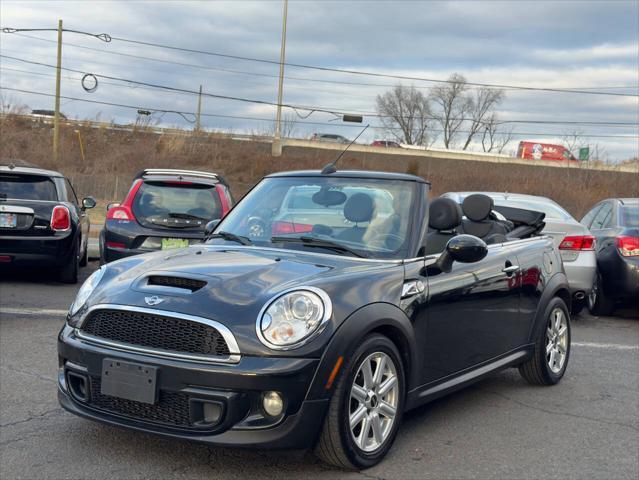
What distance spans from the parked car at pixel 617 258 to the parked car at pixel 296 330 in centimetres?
472

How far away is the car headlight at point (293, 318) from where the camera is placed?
12.7 feet

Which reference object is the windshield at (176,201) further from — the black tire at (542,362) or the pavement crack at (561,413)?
the pavement crack at (561,413)

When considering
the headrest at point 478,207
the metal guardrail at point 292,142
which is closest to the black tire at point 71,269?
the headrest at point 478,207

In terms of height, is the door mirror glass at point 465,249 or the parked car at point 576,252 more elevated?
the door mirror glass at point 465,249

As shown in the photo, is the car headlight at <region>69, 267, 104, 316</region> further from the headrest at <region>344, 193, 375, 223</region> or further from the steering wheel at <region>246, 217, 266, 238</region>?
the headrest at <region>344, 193, 375, 223</region>

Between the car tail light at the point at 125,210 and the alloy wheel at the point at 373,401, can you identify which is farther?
the car tail light at the point at 125,210

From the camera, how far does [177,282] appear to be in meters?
4.21

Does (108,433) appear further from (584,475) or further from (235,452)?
(584,475)

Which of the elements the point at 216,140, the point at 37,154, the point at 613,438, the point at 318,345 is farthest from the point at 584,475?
the point at 216,140

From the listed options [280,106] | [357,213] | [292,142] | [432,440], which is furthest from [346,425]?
[292,142]

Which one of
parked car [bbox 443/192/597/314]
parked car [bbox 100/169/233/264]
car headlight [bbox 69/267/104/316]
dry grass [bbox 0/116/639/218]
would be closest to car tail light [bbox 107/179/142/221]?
parked car [bbox 100/169/233/264]

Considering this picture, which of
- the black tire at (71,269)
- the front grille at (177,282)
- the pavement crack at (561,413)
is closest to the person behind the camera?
the front grille at (177,282)

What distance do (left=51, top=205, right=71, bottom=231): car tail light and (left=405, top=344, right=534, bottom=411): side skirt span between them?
6.89m

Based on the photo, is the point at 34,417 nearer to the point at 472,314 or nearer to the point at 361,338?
the point at 361,338
